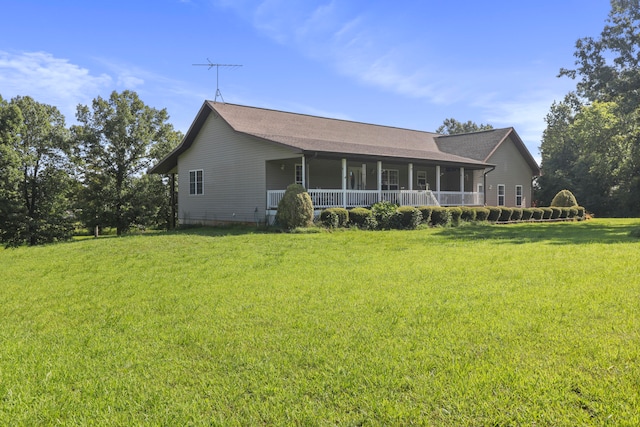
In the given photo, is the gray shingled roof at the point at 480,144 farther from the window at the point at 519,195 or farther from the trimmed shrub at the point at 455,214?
the trimmed shrub at the point at 455,214

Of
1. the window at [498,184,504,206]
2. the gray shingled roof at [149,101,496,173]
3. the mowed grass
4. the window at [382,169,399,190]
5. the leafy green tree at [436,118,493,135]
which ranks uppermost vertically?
the leafy green tree at [436,118,493,135]

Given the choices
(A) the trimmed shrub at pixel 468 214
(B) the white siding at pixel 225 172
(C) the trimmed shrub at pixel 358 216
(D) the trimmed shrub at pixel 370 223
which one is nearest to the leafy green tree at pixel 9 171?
(B) the white siding at pixel 225 172

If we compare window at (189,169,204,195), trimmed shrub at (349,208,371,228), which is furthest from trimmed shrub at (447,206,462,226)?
window at (189,169,204,195)

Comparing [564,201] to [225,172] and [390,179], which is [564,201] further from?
[225,172]

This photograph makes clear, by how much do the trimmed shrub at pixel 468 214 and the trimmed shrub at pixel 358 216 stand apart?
580 cm

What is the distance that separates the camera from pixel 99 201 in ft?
92.9

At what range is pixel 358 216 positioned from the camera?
16.6 m

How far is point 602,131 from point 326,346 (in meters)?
24.7

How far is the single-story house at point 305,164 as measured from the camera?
1833 cm

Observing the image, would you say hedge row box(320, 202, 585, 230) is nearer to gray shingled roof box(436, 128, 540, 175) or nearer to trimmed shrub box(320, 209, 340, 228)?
trimmed shrub box(320, 209, 340, 228)

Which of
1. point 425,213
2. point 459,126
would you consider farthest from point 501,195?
point 459,126

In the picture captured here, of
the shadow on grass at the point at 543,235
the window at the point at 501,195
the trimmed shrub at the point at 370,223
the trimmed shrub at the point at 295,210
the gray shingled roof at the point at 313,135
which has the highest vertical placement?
the gray shingled roof at the point at 313,135

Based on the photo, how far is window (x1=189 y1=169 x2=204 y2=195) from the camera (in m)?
22.1

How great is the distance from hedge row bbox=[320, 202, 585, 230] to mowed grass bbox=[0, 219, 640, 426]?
8331mm
